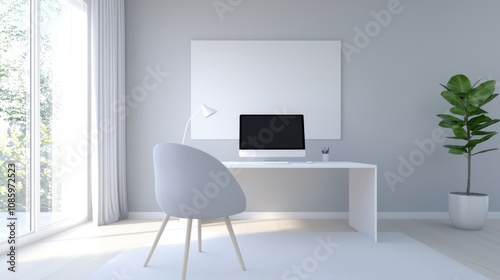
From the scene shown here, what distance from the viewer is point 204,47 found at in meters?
3.73

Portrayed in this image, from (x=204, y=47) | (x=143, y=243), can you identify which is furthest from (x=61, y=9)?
(x=143, y=243)

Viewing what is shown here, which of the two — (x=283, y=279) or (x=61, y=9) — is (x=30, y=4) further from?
(x=283, y=279)

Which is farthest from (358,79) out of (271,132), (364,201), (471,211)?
(471,211)

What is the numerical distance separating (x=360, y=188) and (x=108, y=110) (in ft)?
8.46

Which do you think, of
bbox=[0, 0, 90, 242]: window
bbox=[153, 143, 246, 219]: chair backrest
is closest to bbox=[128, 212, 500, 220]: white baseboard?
bbox=[0, 0, 90, 242]: window

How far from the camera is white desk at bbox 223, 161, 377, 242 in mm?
2787

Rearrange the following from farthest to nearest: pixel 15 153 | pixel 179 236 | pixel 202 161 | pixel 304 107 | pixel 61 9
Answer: pixel 304 107 → pixel 61 9 → pixel 179 236 → pixel 15 153 → pixel 202 161

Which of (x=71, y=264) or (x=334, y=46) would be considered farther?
(x=334, y=46)

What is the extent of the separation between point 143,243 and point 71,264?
23.8 inches

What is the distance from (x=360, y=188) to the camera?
10.1 ft

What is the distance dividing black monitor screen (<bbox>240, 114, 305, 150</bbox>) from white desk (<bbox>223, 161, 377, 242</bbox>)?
0.62 ft

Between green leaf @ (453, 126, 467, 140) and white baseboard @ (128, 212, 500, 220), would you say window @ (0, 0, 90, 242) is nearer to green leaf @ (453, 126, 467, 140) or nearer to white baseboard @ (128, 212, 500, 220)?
white baseboard @ (128, 212, 500, 220)

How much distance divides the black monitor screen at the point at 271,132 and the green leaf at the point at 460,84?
5.04ft

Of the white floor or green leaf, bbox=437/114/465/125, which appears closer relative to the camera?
the white floor
